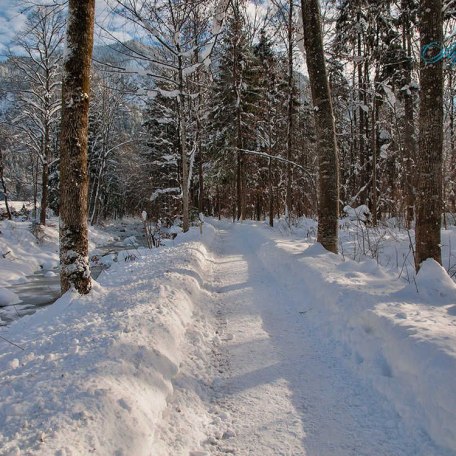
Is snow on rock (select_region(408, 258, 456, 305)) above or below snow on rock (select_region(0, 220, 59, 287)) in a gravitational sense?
above

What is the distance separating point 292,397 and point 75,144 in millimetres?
4435

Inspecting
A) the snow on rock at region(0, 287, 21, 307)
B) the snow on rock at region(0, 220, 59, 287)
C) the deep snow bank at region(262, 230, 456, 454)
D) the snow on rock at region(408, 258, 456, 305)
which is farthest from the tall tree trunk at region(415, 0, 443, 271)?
the snow on rock at region(0, 220, 59, 287)

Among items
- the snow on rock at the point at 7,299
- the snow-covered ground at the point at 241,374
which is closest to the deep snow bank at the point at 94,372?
the snow-covered ground at the point at 241,374

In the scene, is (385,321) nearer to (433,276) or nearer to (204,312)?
(433,276)

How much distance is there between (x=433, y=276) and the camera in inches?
179

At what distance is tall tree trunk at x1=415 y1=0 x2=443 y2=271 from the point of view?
16.3 ft

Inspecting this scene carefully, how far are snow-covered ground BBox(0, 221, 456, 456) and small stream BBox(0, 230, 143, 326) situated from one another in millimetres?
3035

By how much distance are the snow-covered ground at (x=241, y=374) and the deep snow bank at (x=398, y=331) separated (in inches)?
0.5

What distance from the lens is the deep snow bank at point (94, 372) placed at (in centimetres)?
226

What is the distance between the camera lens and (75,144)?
5.32 metres

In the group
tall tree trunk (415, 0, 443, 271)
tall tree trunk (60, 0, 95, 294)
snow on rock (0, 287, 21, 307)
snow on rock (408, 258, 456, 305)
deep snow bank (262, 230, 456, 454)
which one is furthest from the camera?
snow on rock (0, 287, 21, 307)

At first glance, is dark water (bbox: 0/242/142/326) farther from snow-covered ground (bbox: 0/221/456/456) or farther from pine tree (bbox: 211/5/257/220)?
pine tree (bbox: 211/5/257/220)

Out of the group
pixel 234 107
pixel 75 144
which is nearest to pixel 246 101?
pixel 234 107

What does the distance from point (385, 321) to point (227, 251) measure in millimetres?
8301
